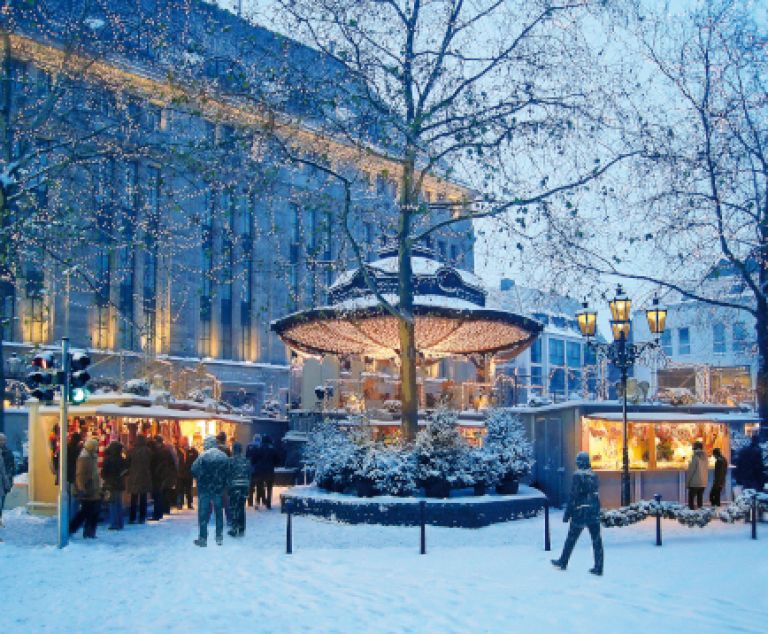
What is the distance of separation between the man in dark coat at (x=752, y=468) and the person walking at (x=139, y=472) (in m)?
13.9

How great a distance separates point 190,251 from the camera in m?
53.3

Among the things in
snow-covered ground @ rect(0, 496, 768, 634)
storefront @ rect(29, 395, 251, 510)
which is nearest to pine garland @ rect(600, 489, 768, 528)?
snow-covered ground @ rect(0, 496, 768, 634)

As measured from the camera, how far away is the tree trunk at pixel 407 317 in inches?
911

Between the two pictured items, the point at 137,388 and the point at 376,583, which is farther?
the point at 137,388

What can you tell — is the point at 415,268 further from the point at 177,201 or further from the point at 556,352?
the point at 556,352

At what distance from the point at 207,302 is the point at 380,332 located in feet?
86.3

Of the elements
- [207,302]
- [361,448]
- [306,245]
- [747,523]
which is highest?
[306,245]

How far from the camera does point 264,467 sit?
2402 cm

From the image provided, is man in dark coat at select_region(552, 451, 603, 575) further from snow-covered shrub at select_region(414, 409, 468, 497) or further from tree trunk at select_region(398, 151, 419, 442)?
tree trunk at select_region(398, 151, 419, 442)

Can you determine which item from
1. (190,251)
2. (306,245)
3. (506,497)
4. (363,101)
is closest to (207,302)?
(190,251)

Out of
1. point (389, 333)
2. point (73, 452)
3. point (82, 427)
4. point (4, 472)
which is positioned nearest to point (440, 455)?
point (73, 452)

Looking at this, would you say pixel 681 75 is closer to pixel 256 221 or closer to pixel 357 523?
pixel 357 523

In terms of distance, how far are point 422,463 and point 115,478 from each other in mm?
6483

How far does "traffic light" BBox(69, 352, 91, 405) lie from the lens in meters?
16.3
